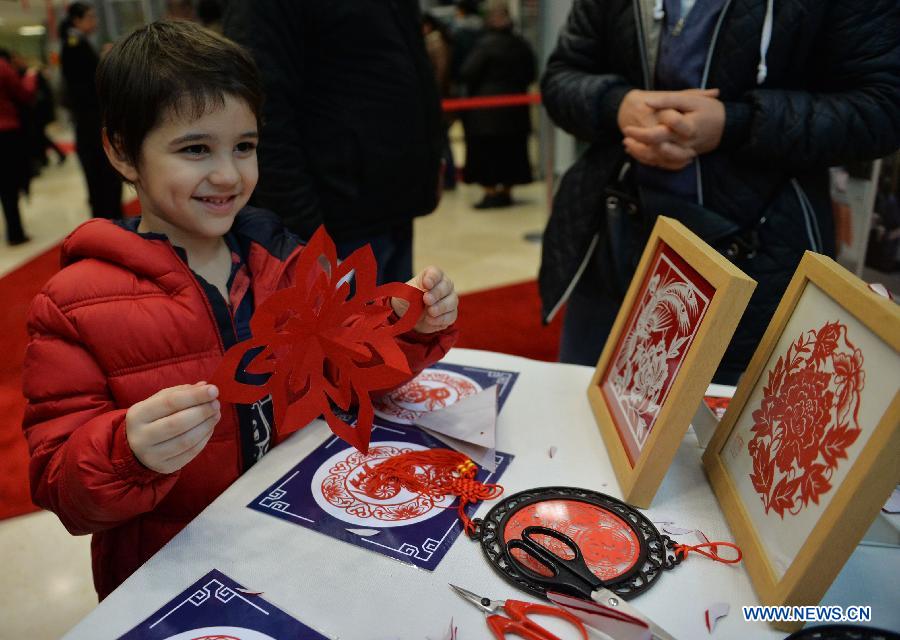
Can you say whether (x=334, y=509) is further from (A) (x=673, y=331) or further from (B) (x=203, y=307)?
(A) (x=673, y=331)

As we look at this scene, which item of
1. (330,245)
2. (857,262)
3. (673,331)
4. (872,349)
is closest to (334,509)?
(330,245)

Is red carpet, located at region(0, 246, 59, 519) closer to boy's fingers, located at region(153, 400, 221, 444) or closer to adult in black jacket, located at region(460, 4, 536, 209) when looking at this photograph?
boy's fingers, located at region(153, 400, 221, 444)

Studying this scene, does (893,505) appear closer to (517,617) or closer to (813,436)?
(813,436)

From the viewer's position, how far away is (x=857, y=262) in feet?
5.82

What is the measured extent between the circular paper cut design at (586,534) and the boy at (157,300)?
0.96 ft

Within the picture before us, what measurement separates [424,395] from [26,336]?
8.41 feet

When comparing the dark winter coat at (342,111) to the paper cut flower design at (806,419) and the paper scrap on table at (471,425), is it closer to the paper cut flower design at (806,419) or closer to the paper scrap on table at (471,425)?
the paper scrap on table at (471,425)

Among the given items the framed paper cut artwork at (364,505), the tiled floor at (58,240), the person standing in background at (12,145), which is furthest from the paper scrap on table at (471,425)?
the person standing in background at (12,145)

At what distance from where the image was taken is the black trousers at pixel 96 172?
12.1 ft

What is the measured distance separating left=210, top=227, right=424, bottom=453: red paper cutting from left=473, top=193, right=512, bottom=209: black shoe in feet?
14.7

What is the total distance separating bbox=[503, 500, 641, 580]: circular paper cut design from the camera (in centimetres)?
68

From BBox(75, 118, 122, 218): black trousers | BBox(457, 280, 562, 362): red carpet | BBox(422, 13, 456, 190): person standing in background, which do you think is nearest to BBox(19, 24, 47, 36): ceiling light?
BBox(75, 118, 122, 218): black trousers

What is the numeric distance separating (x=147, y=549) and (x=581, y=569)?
57cm

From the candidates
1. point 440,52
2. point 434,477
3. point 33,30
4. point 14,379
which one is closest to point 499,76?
point 440,52
